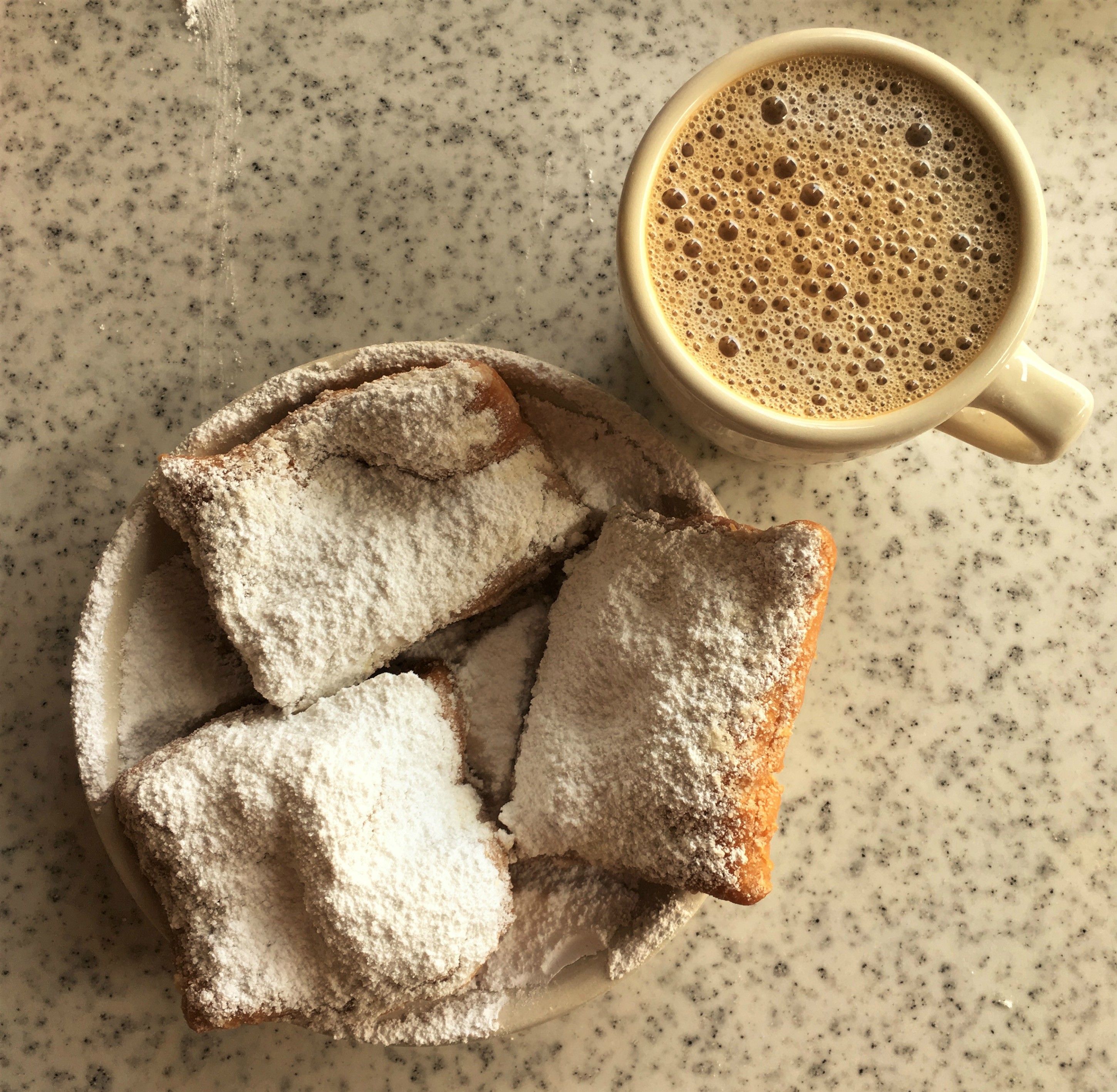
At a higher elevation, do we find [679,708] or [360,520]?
[360,520]

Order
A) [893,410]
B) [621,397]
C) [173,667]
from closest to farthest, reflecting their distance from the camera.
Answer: [893,410] → [173,667] → [621,397]

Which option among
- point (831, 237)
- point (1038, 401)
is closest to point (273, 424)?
point (831, 237)

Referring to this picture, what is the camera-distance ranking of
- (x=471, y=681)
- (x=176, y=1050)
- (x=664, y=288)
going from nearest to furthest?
1. (x=664, y=288)
2. (x=471, y=681)
3. (x=176, y=1050)

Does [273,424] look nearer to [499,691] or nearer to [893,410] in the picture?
[499,691]

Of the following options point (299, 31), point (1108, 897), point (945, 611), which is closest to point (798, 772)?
point (945, 611)

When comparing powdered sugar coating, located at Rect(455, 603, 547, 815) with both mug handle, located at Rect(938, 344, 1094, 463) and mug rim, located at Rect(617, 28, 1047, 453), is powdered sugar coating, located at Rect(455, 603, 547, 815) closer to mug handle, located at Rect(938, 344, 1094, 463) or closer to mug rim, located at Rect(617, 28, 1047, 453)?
mug rim, located at Rect(617, 28, 1047, 453)

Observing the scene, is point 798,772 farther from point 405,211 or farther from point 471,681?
point 405,211

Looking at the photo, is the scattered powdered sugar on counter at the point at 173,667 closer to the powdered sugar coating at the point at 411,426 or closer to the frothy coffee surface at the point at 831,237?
the powdered sugar coating at the point at 411,426

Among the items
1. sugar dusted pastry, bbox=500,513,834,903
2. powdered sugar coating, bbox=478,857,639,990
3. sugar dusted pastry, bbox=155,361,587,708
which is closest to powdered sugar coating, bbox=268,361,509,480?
sugar dusted pastry, bbox=155,361,587,708
